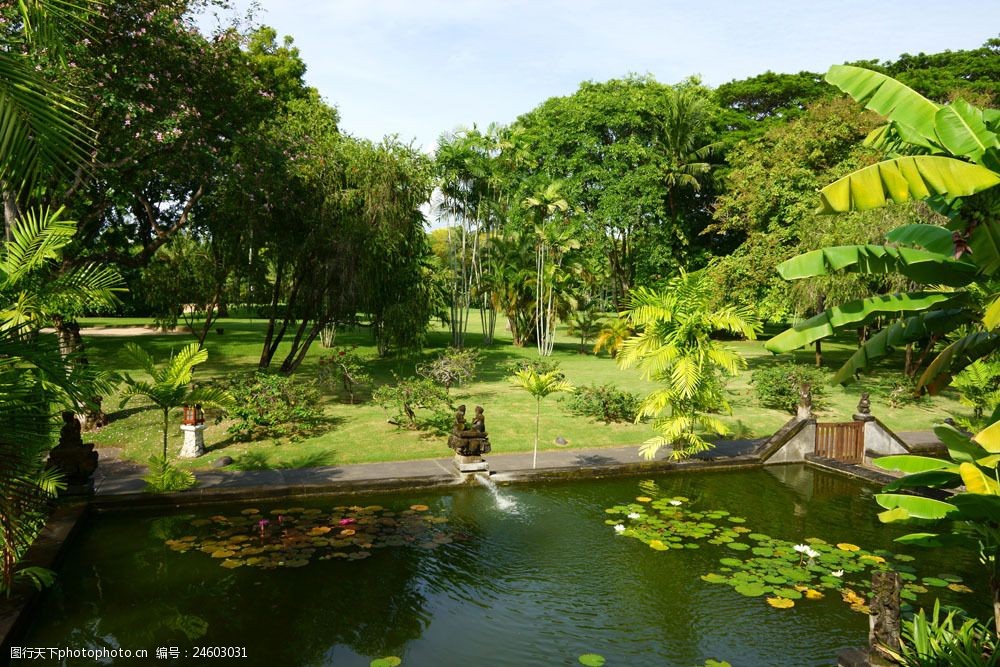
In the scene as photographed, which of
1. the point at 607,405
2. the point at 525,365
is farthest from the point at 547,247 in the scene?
the point at 607,405

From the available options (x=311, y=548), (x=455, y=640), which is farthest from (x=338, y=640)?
(x=311, y=548)

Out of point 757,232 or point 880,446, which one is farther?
point 757,232

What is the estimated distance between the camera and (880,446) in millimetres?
14906

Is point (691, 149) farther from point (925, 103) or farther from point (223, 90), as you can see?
point (925, 103)

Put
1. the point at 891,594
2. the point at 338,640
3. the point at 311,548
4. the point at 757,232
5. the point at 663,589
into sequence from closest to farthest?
1. the point at 891,594
2. the point at 338,640
3. the point at 663,589
4. the point at 311,548
5. the point at 757,232

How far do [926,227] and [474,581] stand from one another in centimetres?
643

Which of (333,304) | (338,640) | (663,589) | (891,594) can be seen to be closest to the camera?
(891,594)

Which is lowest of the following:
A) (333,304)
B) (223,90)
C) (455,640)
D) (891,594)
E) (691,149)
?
(455,640)

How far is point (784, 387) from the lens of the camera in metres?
19.3

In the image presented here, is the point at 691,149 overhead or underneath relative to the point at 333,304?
overhead

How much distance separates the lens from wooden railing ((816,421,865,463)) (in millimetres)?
14852

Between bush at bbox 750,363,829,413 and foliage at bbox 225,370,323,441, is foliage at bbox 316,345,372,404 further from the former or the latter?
bush at bbox 750,363,829,413

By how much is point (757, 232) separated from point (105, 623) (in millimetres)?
25108

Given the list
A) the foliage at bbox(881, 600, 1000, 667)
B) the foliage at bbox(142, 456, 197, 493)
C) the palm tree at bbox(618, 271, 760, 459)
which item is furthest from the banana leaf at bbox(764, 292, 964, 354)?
the foliage at bbox(142, 456, 197, 493)
